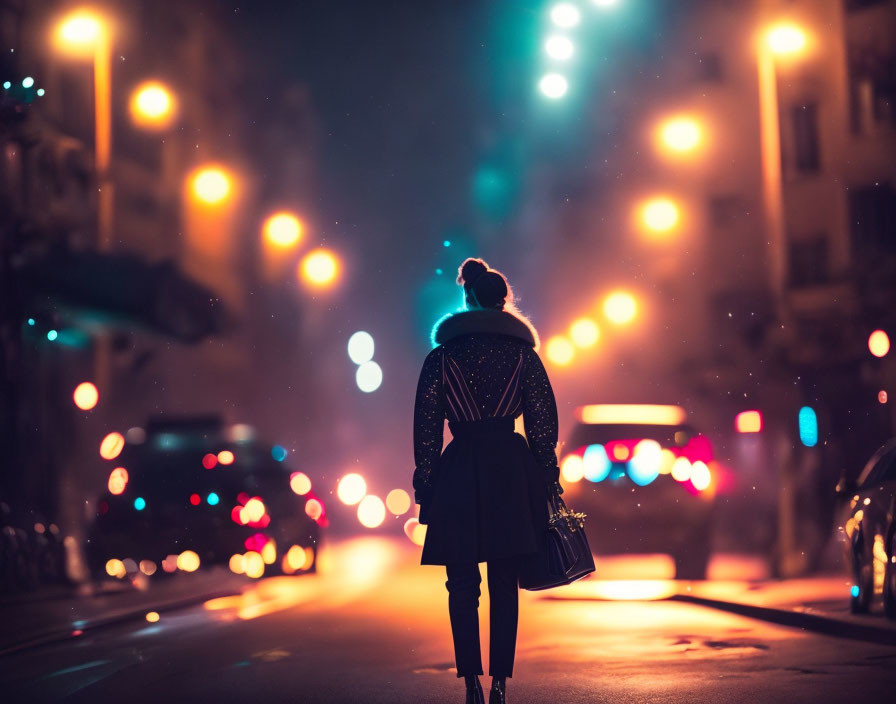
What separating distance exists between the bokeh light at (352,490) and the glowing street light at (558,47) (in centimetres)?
1404

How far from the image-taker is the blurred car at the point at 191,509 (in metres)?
17.8

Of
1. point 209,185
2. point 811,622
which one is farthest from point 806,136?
point 811,622

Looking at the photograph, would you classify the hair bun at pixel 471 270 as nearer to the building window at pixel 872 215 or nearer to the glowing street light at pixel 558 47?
the building window at pixel 872 215

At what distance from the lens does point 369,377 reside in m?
78.8

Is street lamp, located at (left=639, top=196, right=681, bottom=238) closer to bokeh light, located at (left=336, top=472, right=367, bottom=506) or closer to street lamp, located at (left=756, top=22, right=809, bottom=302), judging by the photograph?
bokeh light, located at (left=336, top=472, right=367, bottom=506)

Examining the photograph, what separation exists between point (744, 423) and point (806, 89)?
59.7 ft

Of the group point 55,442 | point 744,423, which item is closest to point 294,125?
point 744,423

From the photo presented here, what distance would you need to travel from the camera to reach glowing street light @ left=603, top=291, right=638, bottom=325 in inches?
2206

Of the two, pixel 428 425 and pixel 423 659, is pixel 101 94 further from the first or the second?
pixel 428 425

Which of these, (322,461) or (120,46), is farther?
(322,461)

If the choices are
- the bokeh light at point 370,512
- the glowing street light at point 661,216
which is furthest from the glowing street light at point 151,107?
the glowing street light at point 661,216

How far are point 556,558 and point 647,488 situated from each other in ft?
35.7

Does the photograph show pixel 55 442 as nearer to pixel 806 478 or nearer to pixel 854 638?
pixel 806 478

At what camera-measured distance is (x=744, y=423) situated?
2931cm
